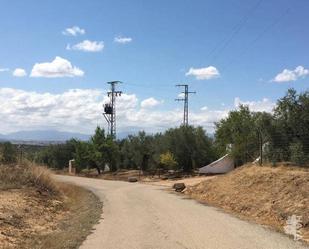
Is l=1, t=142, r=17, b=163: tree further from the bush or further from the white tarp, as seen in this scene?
the white tarp

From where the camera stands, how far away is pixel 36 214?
2016cm

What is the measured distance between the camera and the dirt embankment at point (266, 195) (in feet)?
61.8

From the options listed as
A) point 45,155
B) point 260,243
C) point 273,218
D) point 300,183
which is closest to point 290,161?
point 300,183

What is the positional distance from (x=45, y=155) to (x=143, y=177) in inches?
2102

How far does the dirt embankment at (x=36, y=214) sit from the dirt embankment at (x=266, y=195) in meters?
6.40

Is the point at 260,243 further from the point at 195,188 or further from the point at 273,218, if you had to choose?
the point at 195,188

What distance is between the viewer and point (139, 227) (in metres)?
17.6

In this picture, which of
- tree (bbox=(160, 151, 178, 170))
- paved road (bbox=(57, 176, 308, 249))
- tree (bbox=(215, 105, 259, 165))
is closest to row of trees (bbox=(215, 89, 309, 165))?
paved road (bbox=(57, 176, 308, 249))

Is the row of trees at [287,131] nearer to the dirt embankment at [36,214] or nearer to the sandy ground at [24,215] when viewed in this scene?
the dirt embankment at [36,214]

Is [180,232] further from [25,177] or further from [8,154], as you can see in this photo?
[8,154]

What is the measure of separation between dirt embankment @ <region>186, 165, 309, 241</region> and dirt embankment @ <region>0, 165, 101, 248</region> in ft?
21.0

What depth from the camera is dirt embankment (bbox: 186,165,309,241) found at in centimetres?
1883

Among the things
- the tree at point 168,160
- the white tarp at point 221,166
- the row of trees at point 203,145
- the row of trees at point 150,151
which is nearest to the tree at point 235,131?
the row of trees at point 203,145

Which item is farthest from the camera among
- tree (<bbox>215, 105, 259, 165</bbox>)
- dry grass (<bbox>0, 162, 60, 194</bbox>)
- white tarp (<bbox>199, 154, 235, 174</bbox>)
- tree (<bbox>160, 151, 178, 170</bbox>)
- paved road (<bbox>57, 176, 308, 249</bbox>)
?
tree (<bbox>160, 151, 178, 170</bbox>)
